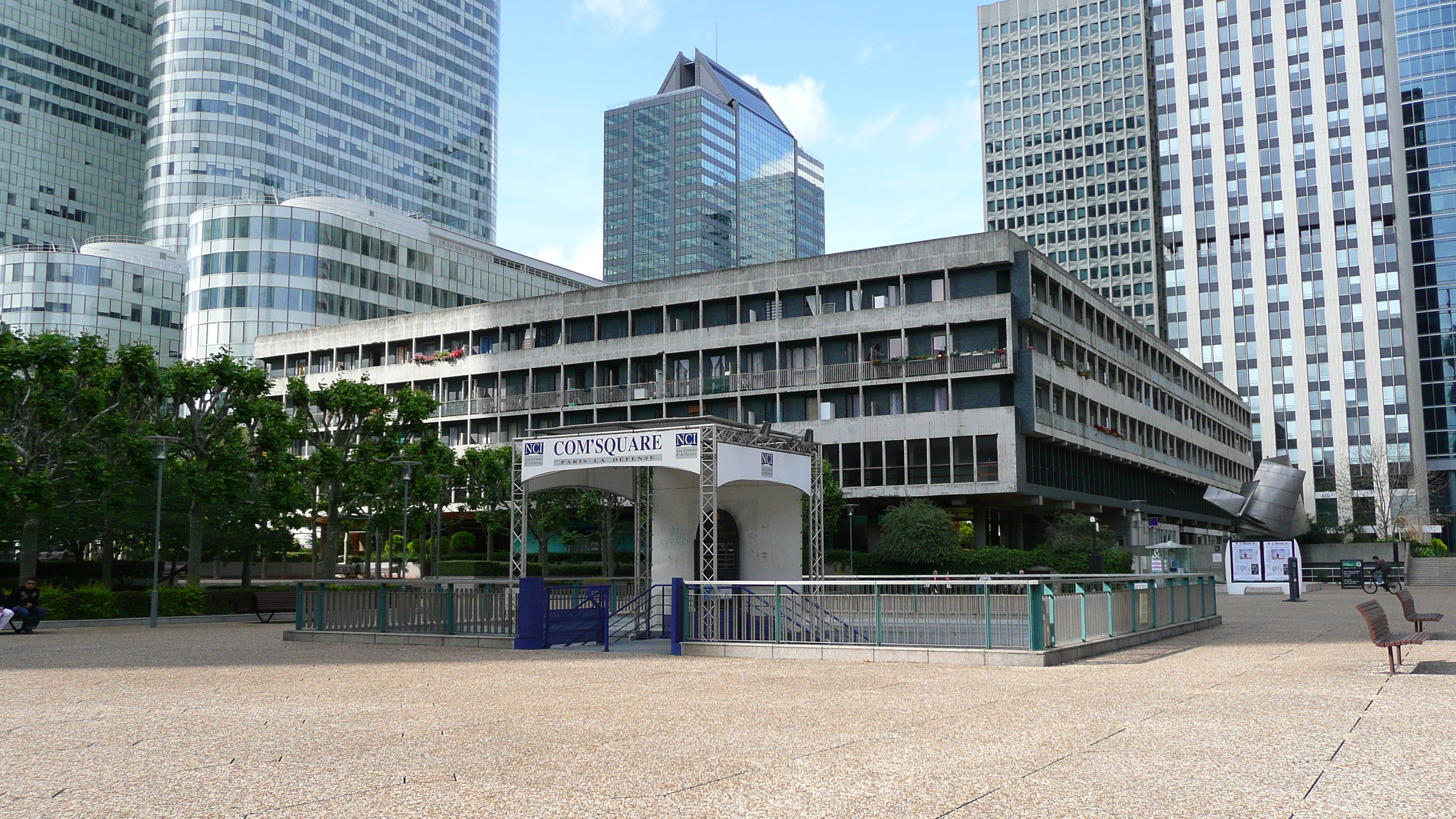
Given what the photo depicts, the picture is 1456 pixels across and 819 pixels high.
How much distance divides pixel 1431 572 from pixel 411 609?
60316 millimetres

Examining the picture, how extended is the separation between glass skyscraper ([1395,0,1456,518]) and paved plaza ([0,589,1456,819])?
423 feet

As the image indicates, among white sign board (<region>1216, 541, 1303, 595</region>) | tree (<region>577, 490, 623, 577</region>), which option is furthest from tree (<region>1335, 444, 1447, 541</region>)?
tree (<region>577, 490, 623, 577</region>)

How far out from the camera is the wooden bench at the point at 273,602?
3161 cm

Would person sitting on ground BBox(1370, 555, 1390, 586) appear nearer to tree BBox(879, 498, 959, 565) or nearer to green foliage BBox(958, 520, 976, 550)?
tree BBox(879, 498, 959, 565)

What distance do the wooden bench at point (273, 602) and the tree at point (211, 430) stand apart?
3.94m

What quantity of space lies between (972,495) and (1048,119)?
103934 millimetres

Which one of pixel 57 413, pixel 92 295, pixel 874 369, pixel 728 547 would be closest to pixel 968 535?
pixel 874 369

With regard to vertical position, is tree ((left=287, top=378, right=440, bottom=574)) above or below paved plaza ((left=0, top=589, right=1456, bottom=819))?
above

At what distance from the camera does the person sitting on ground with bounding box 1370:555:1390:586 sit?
162 ft

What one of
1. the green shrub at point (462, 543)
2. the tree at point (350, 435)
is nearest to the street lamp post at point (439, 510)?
the tree at point (350, 435)

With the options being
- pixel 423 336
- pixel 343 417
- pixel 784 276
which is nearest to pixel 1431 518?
pixel 784 276

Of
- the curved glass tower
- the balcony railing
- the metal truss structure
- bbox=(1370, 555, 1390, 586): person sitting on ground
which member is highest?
the curved glass tower

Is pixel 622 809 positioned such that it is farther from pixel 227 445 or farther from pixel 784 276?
pixel 784 276

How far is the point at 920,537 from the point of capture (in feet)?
167
